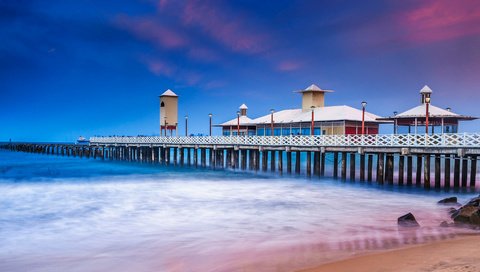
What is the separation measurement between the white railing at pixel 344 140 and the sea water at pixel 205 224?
240 centimetres

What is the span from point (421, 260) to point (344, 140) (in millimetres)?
16735

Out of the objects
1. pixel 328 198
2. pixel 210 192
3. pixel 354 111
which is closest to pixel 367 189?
pixel 328 198

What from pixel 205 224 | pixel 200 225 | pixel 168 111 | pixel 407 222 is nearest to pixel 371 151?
pixel 407 222

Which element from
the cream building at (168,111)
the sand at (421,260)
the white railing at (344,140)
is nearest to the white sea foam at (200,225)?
the sand at (421,260)

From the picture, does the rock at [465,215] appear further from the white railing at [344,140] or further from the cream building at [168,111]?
the cream building at [168,111]

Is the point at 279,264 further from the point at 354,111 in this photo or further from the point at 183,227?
the point at 354,111

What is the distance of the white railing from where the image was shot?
819 inches

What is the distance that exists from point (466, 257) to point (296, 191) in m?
14.8

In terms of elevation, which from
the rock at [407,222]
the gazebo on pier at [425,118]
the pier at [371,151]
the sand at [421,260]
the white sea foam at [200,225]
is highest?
the gazebo on pier at [425,118]

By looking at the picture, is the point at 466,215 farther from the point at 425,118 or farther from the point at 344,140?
the point at 425,118

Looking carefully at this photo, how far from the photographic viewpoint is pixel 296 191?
23.8 meters

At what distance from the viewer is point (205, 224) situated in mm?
15273

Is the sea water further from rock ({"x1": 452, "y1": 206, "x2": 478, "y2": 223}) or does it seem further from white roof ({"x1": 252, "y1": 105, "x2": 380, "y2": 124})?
white roof ({"x1": 252, "y1": 105, "x2": 380, "y2": 124})

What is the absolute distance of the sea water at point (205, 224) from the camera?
10.7m
